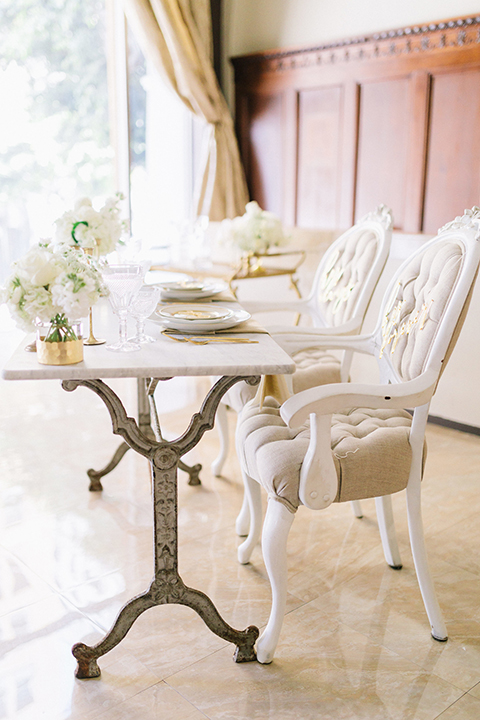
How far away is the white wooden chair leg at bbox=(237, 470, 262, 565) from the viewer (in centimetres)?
203

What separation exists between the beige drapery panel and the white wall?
9.5 inches

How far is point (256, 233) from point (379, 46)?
127 centimetres

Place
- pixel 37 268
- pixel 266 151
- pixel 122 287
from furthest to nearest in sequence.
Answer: pixel 266 151 → pixel 122 287 → pixel 37 268

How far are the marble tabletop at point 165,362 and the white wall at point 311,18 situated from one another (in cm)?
260

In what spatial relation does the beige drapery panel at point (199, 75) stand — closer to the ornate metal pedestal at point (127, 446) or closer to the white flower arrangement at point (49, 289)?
the ornate metal pedestal at point (127, 446)

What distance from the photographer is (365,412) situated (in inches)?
75.7

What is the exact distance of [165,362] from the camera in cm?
146

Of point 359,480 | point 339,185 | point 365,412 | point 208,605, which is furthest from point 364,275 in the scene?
point 339,185

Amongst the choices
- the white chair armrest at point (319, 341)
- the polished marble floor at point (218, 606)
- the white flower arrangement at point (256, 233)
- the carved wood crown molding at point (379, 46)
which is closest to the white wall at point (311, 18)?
the carved wood crown molding at point (379, 46)

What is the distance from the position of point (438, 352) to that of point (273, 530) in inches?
23.9

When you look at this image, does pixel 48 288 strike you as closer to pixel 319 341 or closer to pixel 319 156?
pixel 319 341

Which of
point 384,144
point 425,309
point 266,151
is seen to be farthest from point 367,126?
point 425,309

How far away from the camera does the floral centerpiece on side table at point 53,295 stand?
1.40 meters

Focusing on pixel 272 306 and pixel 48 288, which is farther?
pixel 272 306
